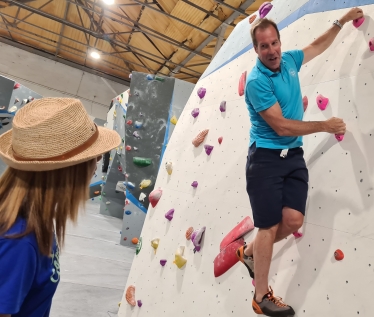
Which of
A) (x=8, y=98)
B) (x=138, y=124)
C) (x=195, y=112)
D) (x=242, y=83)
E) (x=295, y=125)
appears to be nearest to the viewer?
(x=295, y=125)

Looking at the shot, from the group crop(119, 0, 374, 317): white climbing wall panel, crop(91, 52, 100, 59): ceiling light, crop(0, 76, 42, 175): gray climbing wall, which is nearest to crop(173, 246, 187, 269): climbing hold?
crop(119, 0, 374, 317): white climbing wall panel

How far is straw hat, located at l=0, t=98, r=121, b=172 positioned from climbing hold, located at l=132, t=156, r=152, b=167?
3.84m

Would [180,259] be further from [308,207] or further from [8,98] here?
[8,98]

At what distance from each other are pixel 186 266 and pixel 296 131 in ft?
4.15

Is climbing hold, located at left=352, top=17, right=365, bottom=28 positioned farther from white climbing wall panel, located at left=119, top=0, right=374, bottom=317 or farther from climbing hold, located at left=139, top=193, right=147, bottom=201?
climbing hold, located at left=139, top=193, right=147, bottom=201

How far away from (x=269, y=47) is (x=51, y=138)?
0.90 m

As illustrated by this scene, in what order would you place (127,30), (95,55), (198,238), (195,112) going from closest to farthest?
(198,238) < (195,112) < (127,30) < (95,55)

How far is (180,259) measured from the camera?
2.27 m

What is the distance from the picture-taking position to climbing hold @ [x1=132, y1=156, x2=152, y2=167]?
4.89 metres

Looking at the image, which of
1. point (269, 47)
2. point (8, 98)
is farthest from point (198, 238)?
point (8, 98)

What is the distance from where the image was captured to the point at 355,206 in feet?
4.39

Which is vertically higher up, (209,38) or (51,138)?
(209,38)

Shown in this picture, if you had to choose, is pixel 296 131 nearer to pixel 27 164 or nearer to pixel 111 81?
pixel 27 164

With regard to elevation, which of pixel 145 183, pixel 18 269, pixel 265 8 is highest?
pixel 265 8
